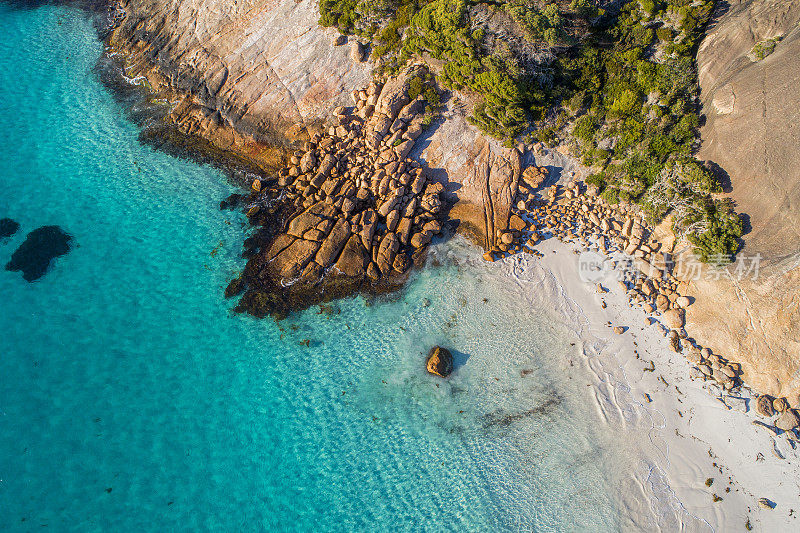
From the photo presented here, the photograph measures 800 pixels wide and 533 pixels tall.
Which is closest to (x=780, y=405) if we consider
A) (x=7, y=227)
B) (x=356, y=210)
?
(x=356, y=210)

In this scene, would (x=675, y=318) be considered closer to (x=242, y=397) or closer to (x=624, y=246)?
(x=624, y=246)

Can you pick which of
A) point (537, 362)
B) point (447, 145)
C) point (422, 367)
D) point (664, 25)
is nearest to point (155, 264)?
point (422, 367)

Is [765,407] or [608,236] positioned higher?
[608,236]

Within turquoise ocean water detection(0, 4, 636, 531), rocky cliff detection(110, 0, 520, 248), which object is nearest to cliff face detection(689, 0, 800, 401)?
turquoise ocean water detection(0, 4, 636, 531)

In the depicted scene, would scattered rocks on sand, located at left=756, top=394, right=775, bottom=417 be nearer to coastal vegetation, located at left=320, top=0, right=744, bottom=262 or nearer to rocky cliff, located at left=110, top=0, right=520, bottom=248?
coastal vegetation, located at left=320, top=0, right=744, bottom=262

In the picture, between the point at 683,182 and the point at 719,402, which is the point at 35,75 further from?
the point at 719,402

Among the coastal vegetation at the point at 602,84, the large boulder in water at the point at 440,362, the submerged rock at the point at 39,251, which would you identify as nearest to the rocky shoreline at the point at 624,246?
the coastal vegetation at the point at 602,84
